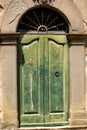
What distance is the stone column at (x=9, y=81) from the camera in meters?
9.79

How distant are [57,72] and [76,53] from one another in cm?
62

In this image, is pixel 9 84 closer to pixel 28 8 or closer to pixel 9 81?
pixel 9 81

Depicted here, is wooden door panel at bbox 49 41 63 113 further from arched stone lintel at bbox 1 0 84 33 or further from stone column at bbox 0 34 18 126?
stone column at bbox 0 34 18 126

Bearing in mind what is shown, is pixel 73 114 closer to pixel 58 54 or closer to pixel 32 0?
pixel 58 54

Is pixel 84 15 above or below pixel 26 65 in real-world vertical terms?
above

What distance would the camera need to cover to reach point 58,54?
1017cm

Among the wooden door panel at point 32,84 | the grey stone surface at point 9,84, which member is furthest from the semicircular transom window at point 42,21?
the grey stone surface at point 9,84

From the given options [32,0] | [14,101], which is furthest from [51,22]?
[14,101]

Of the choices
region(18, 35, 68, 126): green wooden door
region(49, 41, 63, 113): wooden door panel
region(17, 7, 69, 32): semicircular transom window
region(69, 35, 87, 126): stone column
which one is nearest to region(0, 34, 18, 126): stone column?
region(18, 35, 68, 126): green wooden door

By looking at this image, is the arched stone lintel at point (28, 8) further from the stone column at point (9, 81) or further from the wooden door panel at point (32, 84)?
the wooden door panel at point (32, 84)

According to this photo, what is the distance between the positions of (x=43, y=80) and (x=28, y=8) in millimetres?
1673

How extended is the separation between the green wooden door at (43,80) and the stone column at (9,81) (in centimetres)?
25

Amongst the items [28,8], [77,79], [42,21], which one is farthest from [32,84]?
[28,8]

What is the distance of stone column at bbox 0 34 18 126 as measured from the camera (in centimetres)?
979
